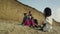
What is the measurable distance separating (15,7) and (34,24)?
10811 millimetres

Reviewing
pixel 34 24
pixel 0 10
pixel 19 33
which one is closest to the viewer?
pixel 19 33

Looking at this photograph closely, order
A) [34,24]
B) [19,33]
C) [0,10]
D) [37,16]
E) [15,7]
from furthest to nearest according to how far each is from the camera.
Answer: [37,16] → [15,7] → [0,10] → [34,24] → [19,33]

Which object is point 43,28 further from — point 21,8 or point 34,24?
point 21,8

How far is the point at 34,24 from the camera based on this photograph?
1302 cm

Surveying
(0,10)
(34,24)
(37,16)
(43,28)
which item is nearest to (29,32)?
(43,28)

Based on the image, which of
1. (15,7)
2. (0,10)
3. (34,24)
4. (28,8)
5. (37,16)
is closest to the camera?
(34,24)

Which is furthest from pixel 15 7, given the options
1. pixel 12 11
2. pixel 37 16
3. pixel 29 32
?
pixel 29 32

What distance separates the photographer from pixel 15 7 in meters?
23.6

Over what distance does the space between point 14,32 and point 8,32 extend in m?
0.27

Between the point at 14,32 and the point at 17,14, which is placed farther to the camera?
the point at 17,14

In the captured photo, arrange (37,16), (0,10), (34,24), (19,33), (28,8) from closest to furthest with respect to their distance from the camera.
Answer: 1. (19,33)
2. (34,24)
3. (0,10)
4. (28,8)
5. (37,16)

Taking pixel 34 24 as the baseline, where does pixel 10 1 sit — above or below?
above

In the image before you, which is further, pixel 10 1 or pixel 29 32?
pixel 10 1

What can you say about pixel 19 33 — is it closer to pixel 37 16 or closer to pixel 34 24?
pixel 34 24
